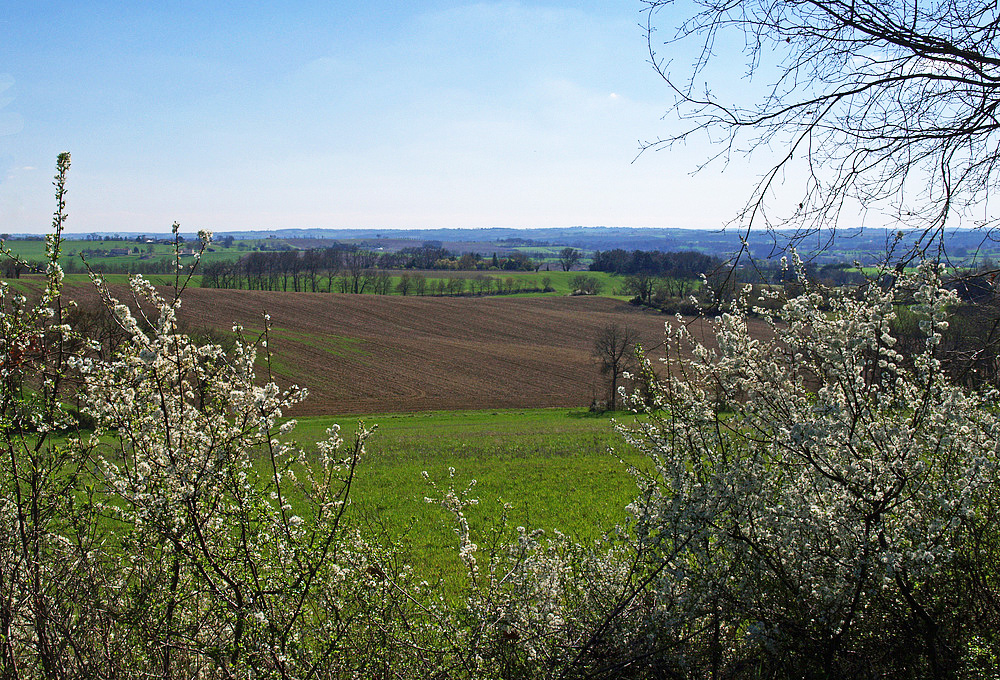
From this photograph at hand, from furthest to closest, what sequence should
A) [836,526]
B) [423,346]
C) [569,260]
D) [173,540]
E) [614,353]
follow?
[569,260], [423,346], [614,353], [836,526], [173,540]

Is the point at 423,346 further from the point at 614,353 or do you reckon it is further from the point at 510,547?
the point at 510,547

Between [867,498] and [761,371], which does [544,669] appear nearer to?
[867,498]

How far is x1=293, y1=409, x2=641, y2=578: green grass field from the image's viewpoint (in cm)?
1316

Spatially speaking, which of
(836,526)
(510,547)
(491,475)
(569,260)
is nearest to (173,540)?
(510,547)

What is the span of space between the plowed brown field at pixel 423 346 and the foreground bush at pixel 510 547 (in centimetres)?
2801

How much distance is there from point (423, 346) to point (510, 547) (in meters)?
50.7

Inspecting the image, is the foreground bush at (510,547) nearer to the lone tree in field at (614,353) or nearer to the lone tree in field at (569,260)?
the lone tree in field at (614,353)

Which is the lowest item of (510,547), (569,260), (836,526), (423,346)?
(423,346)

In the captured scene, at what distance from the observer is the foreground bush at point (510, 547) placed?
3410mm

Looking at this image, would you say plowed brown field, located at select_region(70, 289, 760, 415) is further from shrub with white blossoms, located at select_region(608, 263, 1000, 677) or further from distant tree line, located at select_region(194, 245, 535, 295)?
shrub with white blossoms, located at select_region(608, 263, 1000, 677)

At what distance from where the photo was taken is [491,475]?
19.5 m

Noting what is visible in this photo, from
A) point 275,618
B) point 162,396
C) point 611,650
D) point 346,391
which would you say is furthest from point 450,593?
point 346,391

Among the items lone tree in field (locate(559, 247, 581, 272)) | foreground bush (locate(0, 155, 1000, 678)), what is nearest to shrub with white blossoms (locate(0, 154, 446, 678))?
foreground bush (locate(0, 155, 1000, 678))

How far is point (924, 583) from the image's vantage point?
4203 mm
